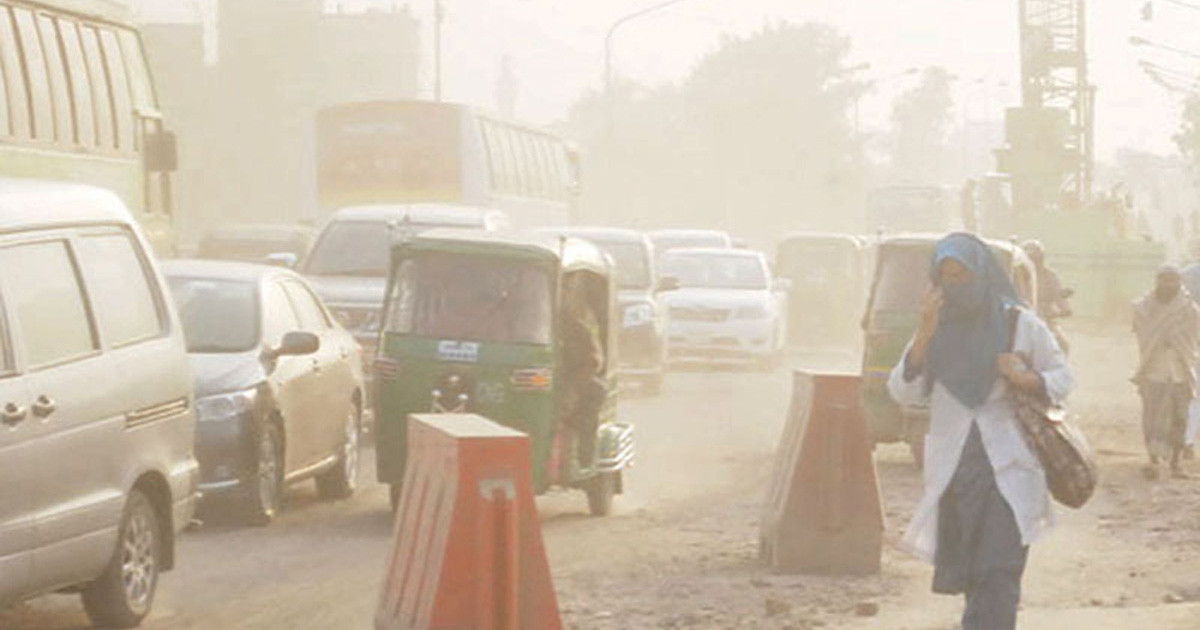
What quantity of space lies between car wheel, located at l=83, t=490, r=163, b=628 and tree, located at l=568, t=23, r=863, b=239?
390 ft

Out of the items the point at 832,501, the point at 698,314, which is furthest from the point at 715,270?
the point at 832,501

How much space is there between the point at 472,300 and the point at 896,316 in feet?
19.4

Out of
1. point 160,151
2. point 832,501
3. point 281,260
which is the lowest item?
point 832,501

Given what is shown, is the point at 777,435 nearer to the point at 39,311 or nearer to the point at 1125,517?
the point at 1125,517

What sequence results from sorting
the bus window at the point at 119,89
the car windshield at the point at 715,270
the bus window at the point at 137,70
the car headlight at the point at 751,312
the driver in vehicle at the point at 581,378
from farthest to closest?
the car windshield at the point at 715,270 → the car headlight at the point at 751,312 → the bus window at the point at 137,70 → the bus window at the point at 119,89 → the driver in vehicle at the point at 581,378

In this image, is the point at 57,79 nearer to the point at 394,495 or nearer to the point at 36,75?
the point at 36,75

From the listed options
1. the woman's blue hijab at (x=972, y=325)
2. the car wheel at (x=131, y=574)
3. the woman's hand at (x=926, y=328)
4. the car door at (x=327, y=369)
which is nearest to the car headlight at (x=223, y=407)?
the car door at (x=327, y=369)

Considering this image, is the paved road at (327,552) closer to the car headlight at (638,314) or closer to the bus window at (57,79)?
the bus window at (57,79)

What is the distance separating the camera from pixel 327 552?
16.2 meters

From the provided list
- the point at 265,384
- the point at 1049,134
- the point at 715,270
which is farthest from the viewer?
the point at 1049,134

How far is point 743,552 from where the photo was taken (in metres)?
16.3

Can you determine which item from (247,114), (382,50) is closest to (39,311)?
(247,114)

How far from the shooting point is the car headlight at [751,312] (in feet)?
130

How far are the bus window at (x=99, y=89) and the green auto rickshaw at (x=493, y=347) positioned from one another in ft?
23.3
